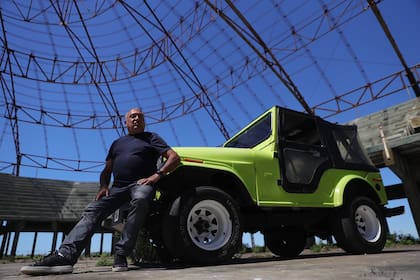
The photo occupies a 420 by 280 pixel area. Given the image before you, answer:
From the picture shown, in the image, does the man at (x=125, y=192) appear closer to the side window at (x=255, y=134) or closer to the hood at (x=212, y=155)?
the hood at (x=212, y=155)

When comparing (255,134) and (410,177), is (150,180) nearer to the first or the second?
(255,134)

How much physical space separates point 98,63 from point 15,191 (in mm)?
10476

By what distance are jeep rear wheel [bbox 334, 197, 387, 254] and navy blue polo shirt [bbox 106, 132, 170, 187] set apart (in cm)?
297

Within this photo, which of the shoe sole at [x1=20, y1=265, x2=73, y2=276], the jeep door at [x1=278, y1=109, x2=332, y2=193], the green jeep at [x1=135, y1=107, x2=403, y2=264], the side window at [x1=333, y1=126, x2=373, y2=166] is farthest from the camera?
the side window at [x1=333, y1=126, x2=373, y2=166]

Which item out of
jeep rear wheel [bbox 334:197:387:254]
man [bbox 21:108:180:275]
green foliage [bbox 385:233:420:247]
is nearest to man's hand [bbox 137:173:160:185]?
man [bbox 21:108:180:275]

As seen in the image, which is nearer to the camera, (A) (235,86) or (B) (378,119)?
(B) (378,119)

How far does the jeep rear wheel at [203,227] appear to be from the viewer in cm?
316

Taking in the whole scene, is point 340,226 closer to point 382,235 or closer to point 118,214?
point 382,235

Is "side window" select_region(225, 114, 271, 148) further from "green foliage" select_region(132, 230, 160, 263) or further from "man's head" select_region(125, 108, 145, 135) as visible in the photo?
"green foliage" select_region(132, 230, 160, 263)

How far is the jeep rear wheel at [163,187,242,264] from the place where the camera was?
316 centimetres

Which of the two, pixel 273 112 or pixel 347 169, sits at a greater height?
pixel 273 112

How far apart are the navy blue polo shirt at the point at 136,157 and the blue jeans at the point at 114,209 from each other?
14cm

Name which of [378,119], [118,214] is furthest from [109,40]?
[118,214]

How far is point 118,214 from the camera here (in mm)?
3662
